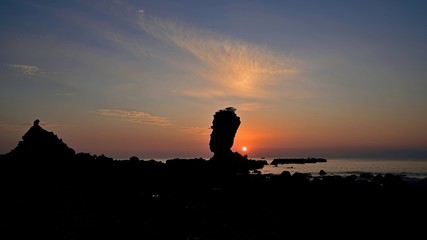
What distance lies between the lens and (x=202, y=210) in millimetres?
24578

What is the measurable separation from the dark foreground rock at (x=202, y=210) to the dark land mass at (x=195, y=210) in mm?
54

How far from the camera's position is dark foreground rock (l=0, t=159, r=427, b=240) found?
17.7 metres

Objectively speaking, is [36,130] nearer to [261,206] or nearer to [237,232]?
[261,206]

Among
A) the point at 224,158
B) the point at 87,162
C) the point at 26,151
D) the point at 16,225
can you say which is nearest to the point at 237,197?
the point at 16,225

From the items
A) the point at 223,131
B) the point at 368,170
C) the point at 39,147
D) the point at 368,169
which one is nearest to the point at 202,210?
the point at 39,147

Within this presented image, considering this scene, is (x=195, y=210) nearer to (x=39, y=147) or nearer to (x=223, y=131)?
(x=39, y=147)

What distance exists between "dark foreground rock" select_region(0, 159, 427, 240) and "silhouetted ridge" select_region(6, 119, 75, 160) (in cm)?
1196

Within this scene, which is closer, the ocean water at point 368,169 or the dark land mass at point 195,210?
the dark land mass at point 195,210

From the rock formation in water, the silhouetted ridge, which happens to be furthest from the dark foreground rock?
the rock formation in water

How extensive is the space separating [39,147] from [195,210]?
39331 mm

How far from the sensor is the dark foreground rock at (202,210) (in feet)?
58.1

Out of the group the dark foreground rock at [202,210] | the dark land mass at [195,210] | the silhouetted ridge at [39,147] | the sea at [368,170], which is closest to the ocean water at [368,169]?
the sea at [368,170]

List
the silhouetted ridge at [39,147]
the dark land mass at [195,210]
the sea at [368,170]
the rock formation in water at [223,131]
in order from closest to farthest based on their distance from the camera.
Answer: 1. the dark land mass at [195,210]
2. the silhouetted ridge at [39,147]
3. the sea at [368,170]
4. the rock formation in water at [223,131]

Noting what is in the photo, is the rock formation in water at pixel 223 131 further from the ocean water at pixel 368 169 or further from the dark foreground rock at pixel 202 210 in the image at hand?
the dark foreground rock at pixel 202 210
